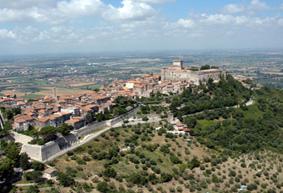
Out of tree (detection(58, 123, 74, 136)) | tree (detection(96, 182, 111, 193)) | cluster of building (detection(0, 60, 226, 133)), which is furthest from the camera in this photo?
cluster of building (detection(0, 60, 226, 133))

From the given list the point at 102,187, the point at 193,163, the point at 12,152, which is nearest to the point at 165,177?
the point at 193,163

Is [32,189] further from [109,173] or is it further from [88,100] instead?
[88,100]

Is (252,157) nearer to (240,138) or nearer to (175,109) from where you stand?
(240,138)

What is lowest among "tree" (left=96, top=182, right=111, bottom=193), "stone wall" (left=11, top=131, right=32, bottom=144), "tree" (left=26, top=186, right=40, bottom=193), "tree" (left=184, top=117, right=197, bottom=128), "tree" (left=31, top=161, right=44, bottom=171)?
"tree" (left=96, top=182, right=111, bottom=193)

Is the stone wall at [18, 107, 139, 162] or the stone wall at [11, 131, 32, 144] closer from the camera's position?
the stone wall at [18, 107, 139, 162]

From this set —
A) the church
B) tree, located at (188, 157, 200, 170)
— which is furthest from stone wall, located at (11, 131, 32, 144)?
the church

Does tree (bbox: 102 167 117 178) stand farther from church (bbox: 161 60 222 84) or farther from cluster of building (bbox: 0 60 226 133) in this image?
church (bbox: 161 60 222 84)

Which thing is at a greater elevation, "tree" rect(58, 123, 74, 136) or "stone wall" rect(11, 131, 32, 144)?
"tree" rect(58, 123, 74, 136)

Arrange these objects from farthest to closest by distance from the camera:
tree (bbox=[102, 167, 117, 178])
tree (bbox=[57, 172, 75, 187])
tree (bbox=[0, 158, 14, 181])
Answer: tree (bbox=[102, 167, 117, 178])
tree (bbox=[57, 172, 75, 187])
tree (bbox=[0, 158, 14, 181])
